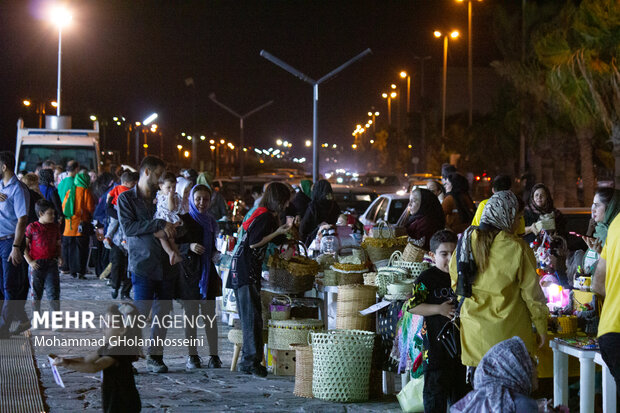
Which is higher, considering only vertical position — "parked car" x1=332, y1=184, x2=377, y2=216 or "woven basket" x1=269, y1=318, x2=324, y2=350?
"parked car" x1=332, y1=184, x2=377, y2=216

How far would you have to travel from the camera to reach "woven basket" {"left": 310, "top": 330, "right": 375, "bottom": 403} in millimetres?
8016

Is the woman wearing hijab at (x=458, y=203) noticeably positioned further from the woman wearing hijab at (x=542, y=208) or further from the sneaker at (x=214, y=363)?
the sneaker at (x=214, y=363)

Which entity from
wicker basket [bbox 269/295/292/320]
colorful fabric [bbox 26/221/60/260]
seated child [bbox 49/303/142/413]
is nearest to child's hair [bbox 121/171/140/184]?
colorful fabric [bbox 26/221/60/260]

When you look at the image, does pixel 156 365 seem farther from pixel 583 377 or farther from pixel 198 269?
pixel 583 377

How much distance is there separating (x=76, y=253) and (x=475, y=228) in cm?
1268

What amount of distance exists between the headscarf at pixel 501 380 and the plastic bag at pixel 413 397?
2.82m

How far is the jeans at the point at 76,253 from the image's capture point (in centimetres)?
1738

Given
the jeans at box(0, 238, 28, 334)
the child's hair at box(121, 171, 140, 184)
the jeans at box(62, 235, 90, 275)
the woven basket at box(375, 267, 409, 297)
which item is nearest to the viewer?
the woven basket at box(375, 267, 409, 297)

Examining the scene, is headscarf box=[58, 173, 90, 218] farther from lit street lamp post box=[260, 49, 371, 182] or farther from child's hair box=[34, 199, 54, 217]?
lit street lamp post box=[260, 49, 371, 182]

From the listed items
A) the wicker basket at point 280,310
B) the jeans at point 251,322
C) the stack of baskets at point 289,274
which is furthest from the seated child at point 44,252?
the wicker basket at point 280,310

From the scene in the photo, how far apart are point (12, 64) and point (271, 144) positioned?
98747 mm

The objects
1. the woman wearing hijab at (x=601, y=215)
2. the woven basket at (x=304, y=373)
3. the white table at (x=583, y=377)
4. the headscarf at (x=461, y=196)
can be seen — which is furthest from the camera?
the headscarf at (x=461, y=196)

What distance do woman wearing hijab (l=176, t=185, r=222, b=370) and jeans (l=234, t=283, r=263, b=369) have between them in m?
0.64

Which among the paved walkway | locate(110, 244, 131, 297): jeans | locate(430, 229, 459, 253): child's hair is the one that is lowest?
the paved walkway
